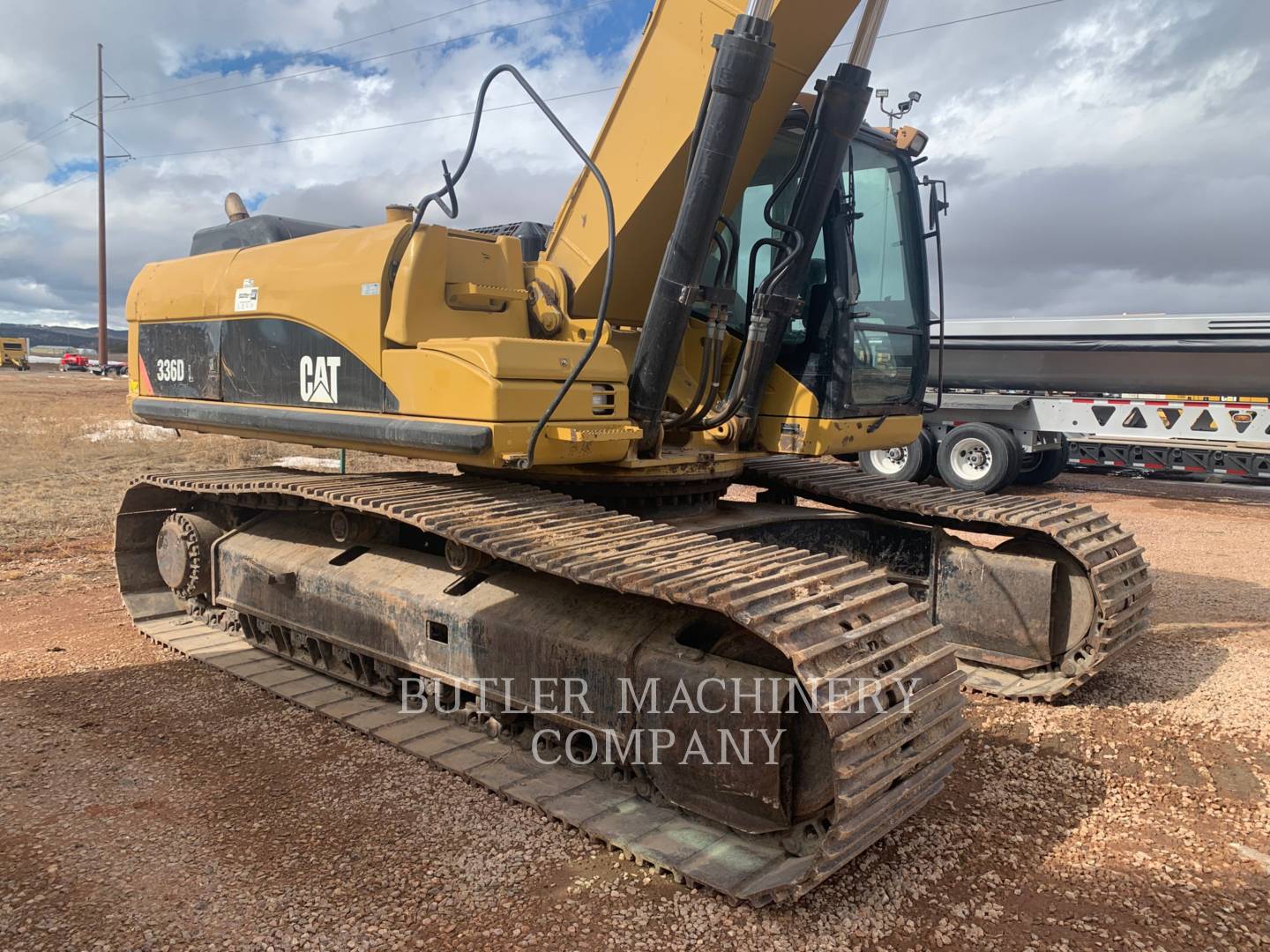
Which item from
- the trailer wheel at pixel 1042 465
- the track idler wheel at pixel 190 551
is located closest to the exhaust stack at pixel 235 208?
the track idler wheel at pixel 190 551

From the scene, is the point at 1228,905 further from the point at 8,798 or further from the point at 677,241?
the point at 8,798

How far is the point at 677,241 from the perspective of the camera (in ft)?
13.4

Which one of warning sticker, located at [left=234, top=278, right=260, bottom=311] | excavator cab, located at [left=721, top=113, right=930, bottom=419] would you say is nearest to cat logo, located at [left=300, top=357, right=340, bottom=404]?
warning sticker, located at [left=234, top=278, right=260, bottom=311]

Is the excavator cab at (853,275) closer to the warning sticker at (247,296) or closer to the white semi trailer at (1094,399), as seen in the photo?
the warning sticker at (247,296)

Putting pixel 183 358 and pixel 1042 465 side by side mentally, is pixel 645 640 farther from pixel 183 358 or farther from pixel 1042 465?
pixel 1042 465

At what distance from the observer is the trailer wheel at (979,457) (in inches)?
518

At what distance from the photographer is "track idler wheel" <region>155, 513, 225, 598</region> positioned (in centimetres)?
589

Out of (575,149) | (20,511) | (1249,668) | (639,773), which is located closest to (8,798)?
(639,773)

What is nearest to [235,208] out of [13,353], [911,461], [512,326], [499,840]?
[512,326]

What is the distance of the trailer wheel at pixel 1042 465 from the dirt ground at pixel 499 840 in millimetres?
8815

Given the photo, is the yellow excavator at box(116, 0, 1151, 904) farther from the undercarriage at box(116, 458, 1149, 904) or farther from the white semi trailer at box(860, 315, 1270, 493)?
the white semi trailer at box(860, 315, 1270, 493)

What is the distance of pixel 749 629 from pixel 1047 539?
8.60 feet

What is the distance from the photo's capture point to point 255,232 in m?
5.73

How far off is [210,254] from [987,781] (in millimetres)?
5104
